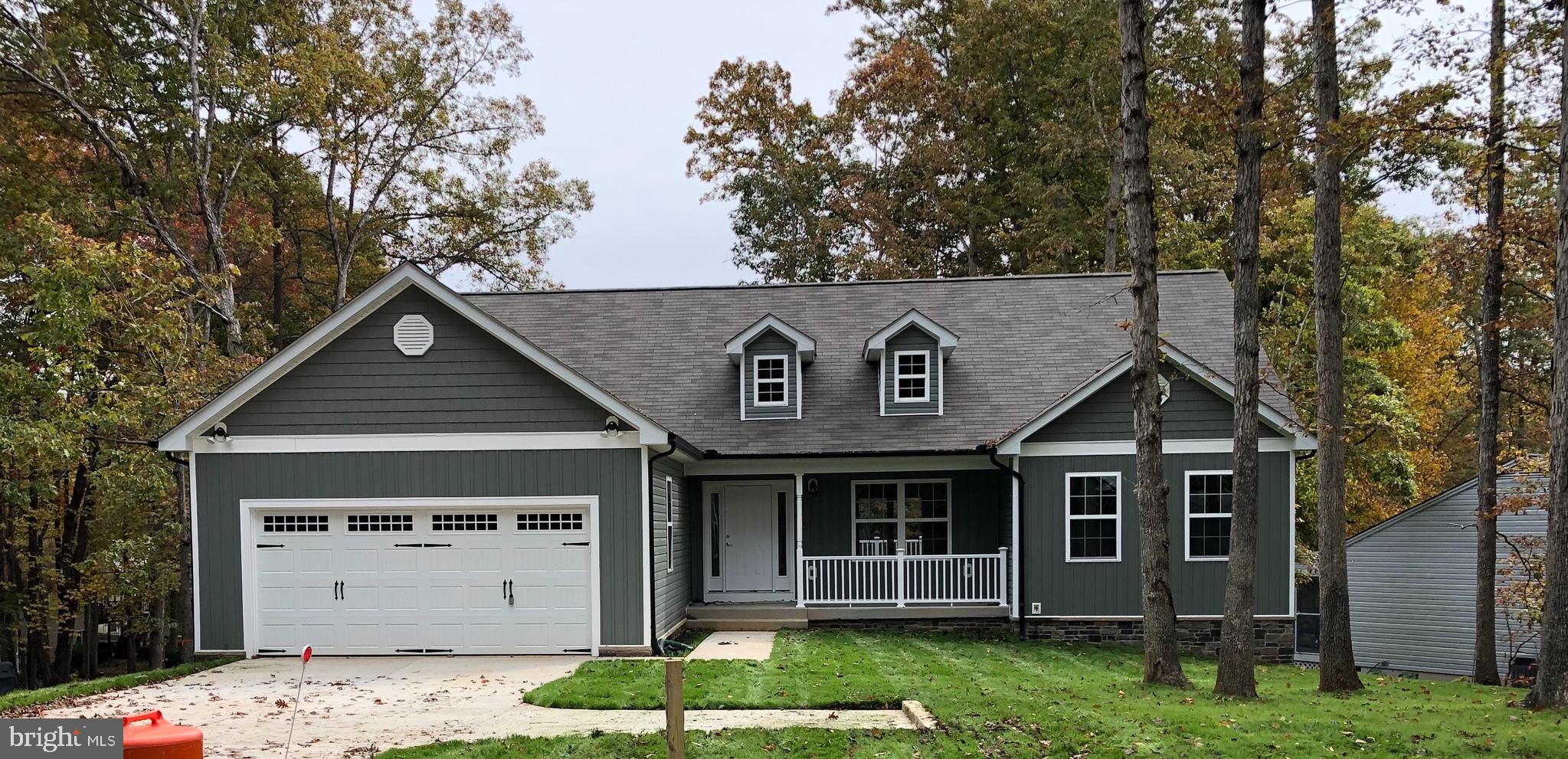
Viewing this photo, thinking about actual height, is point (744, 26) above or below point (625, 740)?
above

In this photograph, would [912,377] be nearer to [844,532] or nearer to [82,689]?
[844,532]

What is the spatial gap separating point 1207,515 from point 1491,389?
13.0 ft

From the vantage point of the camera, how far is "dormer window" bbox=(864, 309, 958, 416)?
16438 mm

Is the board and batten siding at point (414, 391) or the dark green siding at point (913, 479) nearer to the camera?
the board and batten siding at point (414, 391)

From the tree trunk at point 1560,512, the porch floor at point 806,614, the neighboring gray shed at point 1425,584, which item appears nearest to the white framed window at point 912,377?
the porch floor at point 806,614

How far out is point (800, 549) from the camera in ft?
50.7

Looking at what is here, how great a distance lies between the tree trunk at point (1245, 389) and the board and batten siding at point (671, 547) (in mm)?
6894

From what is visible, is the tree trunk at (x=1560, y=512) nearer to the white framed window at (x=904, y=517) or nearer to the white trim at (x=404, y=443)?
the white framed window at (x=904, y=517)

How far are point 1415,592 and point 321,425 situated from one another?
20299 mm

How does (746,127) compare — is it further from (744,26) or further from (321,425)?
(321,425)

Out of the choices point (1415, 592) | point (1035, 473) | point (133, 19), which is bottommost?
point (1415, 592)

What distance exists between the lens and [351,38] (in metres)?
24.9

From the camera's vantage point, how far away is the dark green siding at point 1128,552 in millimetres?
14750

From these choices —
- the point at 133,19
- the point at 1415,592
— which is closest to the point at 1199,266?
the point at 1415,592
